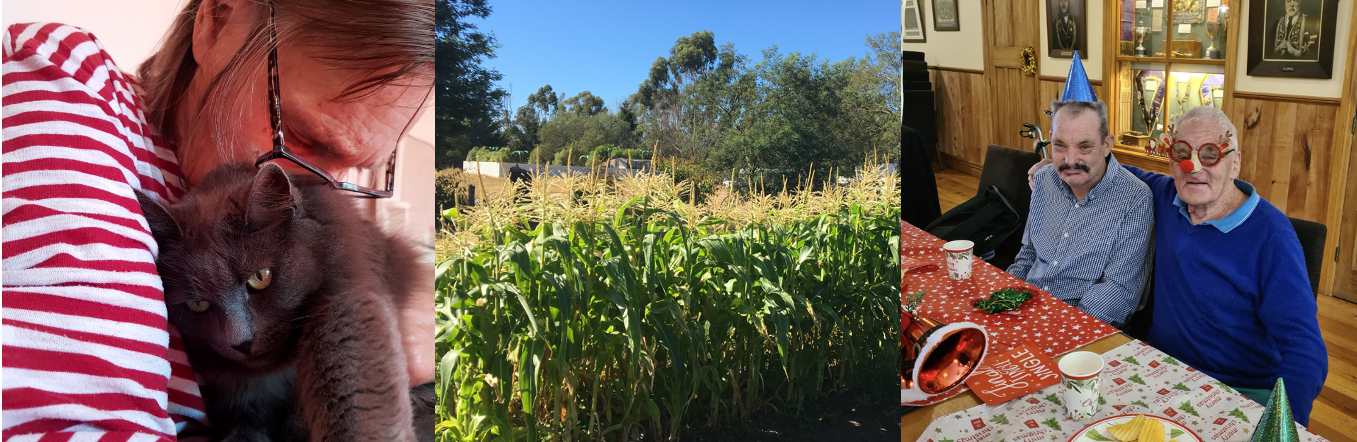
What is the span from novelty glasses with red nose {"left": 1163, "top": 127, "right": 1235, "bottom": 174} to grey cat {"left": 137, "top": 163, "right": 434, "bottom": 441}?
2.18 m

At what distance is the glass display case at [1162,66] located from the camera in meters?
2.09

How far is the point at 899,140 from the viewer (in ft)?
3.23

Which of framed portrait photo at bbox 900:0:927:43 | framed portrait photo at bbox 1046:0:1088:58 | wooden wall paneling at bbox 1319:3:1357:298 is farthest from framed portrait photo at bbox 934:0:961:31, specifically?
wooden wall paneling at bbox 1319:3:1357:298

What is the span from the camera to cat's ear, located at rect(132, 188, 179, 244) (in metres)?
0.62

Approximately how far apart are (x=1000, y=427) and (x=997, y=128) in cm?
149

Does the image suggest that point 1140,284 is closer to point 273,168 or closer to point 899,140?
point 899,140

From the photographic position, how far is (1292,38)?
6.36 feet

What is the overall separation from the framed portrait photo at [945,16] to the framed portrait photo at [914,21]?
0.04m

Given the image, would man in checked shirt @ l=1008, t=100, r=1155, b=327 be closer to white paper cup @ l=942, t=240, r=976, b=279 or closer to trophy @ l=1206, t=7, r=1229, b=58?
trophy @ l=1206, t=7, r=1229, b=58

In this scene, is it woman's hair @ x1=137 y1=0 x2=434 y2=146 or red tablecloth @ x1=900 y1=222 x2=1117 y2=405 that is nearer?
woman's hair @ x1=137 y1=0 x2=434 y2=146

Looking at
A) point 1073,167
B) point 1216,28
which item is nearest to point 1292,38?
point 1216,28

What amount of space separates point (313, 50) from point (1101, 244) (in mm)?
2273

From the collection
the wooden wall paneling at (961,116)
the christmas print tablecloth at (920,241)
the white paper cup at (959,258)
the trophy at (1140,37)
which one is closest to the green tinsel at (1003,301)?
the white paper cup at (959,258)

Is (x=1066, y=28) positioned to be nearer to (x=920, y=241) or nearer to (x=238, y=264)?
(x=920, y=241)
